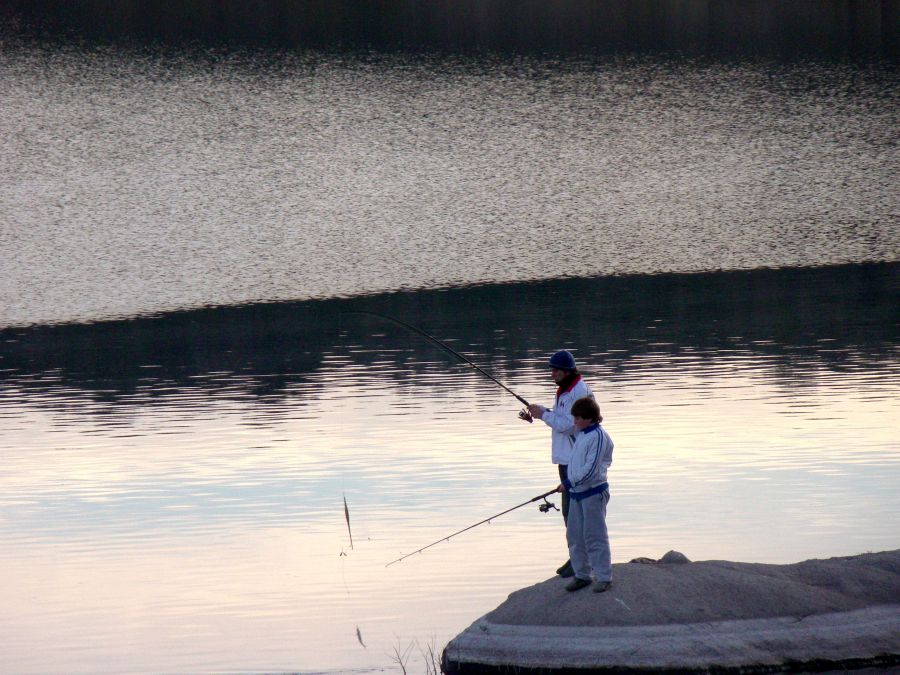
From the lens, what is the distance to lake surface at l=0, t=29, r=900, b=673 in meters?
15.5

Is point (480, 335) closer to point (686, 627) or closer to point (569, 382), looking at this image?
point (569, 382)

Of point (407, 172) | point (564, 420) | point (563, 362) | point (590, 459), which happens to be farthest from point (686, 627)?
point (407, 172)

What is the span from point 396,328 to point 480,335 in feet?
14.5

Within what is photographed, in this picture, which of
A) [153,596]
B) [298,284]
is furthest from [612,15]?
[153,596]

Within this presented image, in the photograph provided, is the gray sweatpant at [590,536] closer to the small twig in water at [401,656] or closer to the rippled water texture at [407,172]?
the small twig in water at [401,656]

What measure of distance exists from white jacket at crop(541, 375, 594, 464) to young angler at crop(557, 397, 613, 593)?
0.51 ft

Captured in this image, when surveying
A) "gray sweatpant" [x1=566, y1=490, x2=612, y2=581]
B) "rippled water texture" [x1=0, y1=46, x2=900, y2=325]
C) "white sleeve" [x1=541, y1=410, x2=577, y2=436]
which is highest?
"rippled water texture" [x1=0, y1=46, x2=900, y2=325]

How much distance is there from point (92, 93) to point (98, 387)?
59.5m

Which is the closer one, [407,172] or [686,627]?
[686,627]

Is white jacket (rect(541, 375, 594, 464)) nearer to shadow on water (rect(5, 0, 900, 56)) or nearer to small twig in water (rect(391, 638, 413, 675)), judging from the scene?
small twig in water (rect(391, 638, 413, 675))

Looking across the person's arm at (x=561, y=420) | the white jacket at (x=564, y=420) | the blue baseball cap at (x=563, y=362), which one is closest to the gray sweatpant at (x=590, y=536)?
the white jacket at (x=564, y=420)

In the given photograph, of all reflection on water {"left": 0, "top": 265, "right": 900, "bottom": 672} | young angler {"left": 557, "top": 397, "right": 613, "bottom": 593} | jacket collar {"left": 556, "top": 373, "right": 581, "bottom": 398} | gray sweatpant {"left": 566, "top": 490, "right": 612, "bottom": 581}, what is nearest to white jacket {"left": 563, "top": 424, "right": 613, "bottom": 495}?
young angler {"left": 557, "top": 397, "right": 613, "bottom": 593}

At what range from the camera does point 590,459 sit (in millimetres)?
10938

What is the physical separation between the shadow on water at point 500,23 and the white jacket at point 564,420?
9185 centimetres
